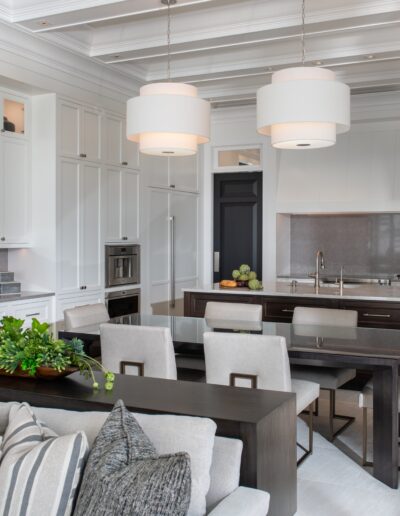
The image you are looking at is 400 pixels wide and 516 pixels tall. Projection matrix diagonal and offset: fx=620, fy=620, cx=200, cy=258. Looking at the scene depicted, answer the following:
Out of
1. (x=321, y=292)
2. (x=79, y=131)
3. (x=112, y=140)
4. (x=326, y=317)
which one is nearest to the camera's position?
(x=326, y=317)

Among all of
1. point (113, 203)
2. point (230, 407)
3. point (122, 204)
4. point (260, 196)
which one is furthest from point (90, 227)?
point (230, 407)

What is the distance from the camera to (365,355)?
2.99m

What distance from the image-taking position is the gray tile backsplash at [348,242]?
7566mm

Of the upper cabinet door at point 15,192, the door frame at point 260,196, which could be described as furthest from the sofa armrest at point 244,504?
the door frame at point 260,196

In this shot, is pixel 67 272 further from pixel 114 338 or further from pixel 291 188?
pixel 291 188

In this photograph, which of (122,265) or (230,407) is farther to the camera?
(122,265)

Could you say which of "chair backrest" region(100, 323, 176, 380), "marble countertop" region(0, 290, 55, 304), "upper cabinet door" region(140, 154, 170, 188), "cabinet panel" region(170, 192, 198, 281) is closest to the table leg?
"chair backrest" region(100, 323, 176, 380)

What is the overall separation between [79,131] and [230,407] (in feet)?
14.2

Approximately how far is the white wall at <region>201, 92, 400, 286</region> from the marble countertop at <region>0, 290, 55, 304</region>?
3.18 meters

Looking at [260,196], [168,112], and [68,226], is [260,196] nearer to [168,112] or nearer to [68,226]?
[68,226]

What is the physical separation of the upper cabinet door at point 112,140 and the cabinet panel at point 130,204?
21 centimetres

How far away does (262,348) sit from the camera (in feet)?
10.00

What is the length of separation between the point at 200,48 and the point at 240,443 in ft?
14.1

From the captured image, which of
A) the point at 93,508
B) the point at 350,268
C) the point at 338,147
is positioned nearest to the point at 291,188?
the point at 338,147
